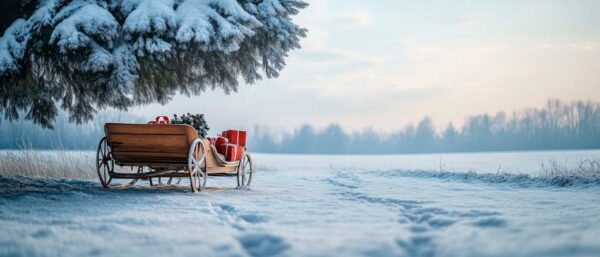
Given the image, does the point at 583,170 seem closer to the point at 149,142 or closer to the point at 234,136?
the point at 234,136

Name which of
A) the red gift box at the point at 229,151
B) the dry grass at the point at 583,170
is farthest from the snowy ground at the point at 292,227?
the dry grass at the point at 583,170

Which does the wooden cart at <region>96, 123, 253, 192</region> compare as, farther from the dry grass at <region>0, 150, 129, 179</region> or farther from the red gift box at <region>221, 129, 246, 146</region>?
the dry grass at <region>0, 150, 129, 179</region>

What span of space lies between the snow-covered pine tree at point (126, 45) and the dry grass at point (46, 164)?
5.43ft

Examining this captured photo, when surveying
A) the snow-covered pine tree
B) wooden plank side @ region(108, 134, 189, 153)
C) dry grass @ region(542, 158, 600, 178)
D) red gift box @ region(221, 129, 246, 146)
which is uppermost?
the snow-covered pine tree

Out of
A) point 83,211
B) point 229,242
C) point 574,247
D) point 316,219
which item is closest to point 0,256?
point 229,242

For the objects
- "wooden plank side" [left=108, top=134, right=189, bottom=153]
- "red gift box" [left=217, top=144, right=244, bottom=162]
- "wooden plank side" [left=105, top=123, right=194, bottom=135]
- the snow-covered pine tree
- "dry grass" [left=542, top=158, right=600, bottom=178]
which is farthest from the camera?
"dry grass" [left=542, top=158, right=600, bottom=178]

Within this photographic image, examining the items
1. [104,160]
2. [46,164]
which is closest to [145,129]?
[104,160]

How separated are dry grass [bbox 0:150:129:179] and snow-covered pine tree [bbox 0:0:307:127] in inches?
65.2

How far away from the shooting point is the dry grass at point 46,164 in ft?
36.1

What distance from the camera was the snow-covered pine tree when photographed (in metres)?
7.46

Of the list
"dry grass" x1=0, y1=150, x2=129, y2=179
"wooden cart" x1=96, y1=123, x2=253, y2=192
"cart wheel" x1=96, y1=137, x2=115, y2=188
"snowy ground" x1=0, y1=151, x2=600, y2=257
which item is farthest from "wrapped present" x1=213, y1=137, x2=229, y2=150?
"dry grass" x1=0, y1=150, x2=129, y2=179

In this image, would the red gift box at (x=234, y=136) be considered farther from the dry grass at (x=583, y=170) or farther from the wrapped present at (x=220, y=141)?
the dry grass at (x=583, y=170)

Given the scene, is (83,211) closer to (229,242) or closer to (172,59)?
(229,242)

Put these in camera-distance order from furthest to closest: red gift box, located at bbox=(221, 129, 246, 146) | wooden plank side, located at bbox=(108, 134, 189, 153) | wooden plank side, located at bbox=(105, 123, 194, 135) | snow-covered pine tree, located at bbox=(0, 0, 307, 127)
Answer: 1. red gift box, located at bbox=(221, 129, 246, 146)
2. snow-covered pine tree, located at bbox=(0, 0, 307, 127)
3. wooden plank side, located at bbox=(108, 134, 189, 153)
4. wooden plank side, located at bbox=(105, 123, 194, 135)
